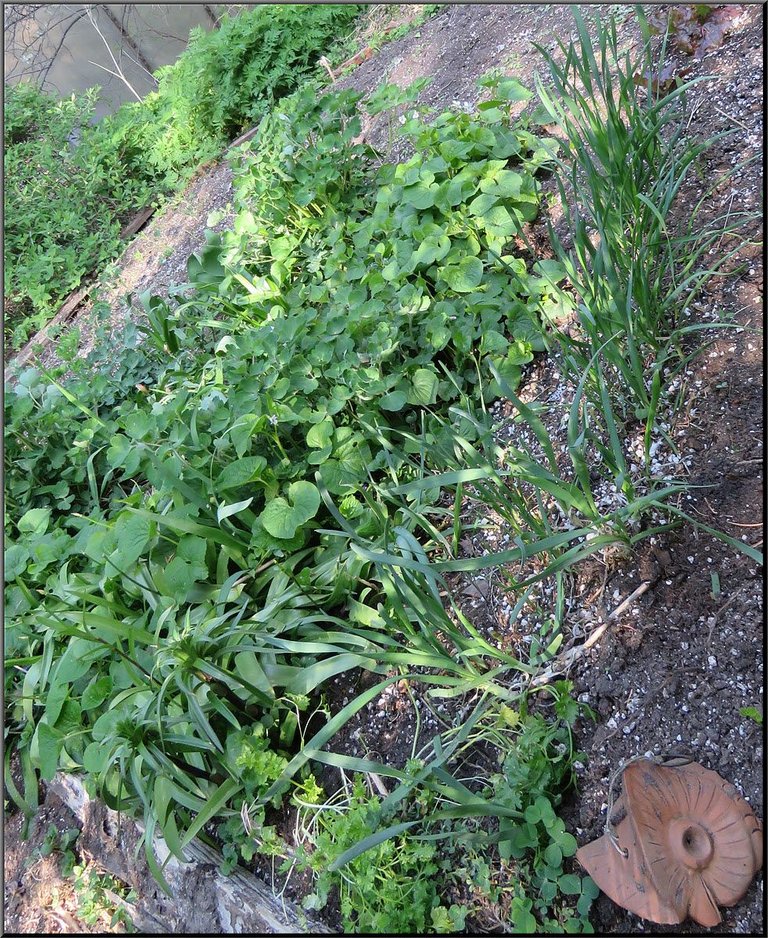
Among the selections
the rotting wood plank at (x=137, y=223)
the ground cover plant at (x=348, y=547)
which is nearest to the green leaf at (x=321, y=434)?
the ground cover plant at (x=348, y=547)

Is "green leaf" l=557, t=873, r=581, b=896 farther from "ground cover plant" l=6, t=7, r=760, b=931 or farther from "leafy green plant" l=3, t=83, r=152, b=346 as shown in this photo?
"leafy green plant" l=3, t=83, r=152, b=346

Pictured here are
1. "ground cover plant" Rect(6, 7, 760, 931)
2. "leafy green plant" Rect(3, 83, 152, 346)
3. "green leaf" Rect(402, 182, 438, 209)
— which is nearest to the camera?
"ground cover plant" Rect(6, 7, 760, 931)

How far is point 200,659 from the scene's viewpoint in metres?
1.76

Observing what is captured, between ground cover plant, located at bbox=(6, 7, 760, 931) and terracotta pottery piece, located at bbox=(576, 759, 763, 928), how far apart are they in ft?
0.46

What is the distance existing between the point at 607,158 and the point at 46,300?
4895 millimetres

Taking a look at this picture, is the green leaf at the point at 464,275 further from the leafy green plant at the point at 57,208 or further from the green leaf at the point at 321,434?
the leafy green plant at the point at 57,208

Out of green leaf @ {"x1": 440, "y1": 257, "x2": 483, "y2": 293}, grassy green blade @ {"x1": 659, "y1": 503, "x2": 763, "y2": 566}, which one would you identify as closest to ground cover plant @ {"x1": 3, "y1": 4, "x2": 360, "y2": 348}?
green leaf @ {"x1": 440, "y1": 257, "x2": 483, "y2": 293}

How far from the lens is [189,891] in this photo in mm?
1664

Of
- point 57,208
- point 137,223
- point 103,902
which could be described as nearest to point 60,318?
point 137,223

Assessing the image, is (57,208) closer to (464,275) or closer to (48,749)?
(464,275)

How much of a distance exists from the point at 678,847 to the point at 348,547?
110cm

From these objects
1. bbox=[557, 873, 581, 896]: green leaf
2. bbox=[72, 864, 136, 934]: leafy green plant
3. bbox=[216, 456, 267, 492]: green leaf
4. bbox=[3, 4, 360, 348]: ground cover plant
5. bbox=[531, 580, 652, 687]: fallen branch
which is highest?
bbox=[3, 4, 360, 348]: ground cover plant

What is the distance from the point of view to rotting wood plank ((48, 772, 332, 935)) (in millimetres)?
1535

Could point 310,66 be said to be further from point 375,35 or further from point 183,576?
point 183,576
